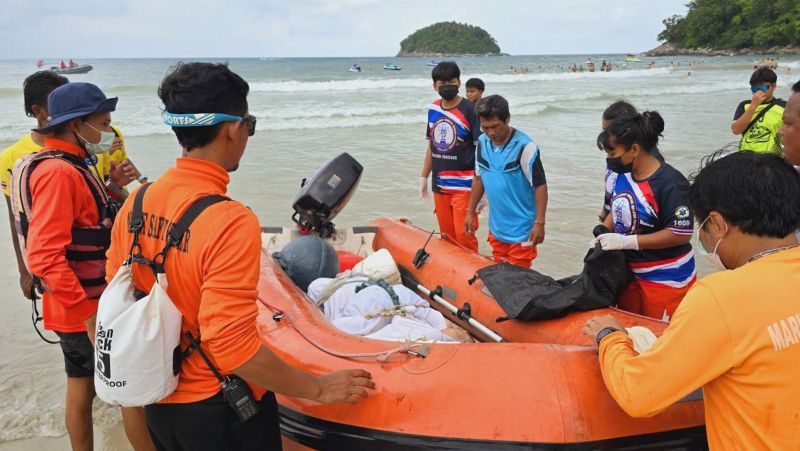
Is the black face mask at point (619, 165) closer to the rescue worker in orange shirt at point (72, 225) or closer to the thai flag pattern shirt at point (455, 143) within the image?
the thai flag pattern shirt at point (455, 143)

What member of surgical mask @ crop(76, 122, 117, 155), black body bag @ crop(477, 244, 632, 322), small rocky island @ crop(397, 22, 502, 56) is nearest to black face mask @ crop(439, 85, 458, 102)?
black body bag @ crop(477, 244, 632, 322)

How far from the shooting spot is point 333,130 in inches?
471

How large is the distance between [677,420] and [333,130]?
10783mm

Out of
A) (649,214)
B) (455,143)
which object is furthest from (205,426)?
(455,143)

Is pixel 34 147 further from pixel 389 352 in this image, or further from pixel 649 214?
pixel 649 214

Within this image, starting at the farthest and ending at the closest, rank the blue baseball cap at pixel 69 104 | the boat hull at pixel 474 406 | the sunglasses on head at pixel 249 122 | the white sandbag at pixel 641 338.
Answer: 1. the blue baseball cap at pixel 69 104
2. the boat hull at pixel 474 406
3. the white sandbag at pixel 641 338
4. the sunglasses on head at pixel 249 122

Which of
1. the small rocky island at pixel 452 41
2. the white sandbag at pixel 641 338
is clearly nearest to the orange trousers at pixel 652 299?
the white sandbag at pixel 641 338

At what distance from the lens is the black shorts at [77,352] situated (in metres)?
2.01

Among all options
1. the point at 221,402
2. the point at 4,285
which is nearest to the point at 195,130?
the point at 221,402

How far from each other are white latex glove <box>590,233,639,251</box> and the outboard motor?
1.83 meters

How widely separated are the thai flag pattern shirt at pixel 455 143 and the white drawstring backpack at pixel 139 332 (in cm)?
279

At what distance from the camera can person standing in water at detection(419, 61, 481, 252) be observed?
12.7 ft

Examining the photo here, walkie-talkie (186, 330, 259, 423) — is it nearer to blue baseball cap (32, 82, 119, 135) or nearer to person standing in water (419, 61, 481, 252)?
blue baseball cap (32, 82, 119, 135)

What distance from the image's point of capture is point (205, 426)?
1.39 meters
